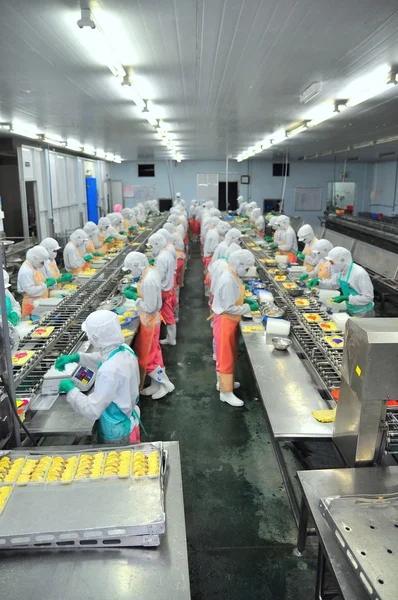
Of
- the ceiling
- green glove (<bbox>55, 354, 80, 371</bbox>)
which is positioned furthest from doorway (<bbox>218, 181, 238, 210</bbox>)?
green glove (<bbox>55, 354, 80, 371</bbox>)

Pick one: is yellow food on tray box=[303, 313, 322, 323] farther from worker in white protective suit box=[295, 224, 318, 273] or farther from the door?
the door

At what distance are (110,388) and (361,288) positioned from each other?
417 cm

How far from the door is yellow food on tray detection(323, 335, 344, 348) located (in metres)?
16.7

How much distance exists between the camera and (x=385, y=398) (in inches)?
103

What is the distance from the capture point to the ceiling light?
3.09 m

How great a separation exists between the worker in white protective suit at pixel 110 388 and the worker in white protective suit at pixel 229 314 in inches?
85.2

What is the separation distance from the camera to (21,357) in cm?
410

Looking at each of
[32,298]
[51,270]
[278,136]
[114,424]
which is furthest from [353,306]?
[278,136]

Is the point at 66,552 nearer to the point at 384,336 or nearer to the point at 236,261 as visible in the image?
the point at 384,336

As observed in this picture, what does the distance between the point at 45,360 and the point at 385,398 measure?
10.2 feet

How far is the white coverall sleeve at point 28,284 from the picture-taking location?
6.62 m

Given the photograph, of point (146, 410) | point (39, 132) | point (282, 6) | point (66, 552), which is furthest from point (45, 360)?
point (39, 132)

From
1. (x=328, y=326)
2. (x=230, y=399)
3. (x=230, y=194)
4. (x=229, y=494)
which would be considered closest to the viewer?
(x=229, y=494)

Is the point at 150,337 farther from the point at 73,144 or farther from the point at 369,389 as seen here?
the point at 73,144
